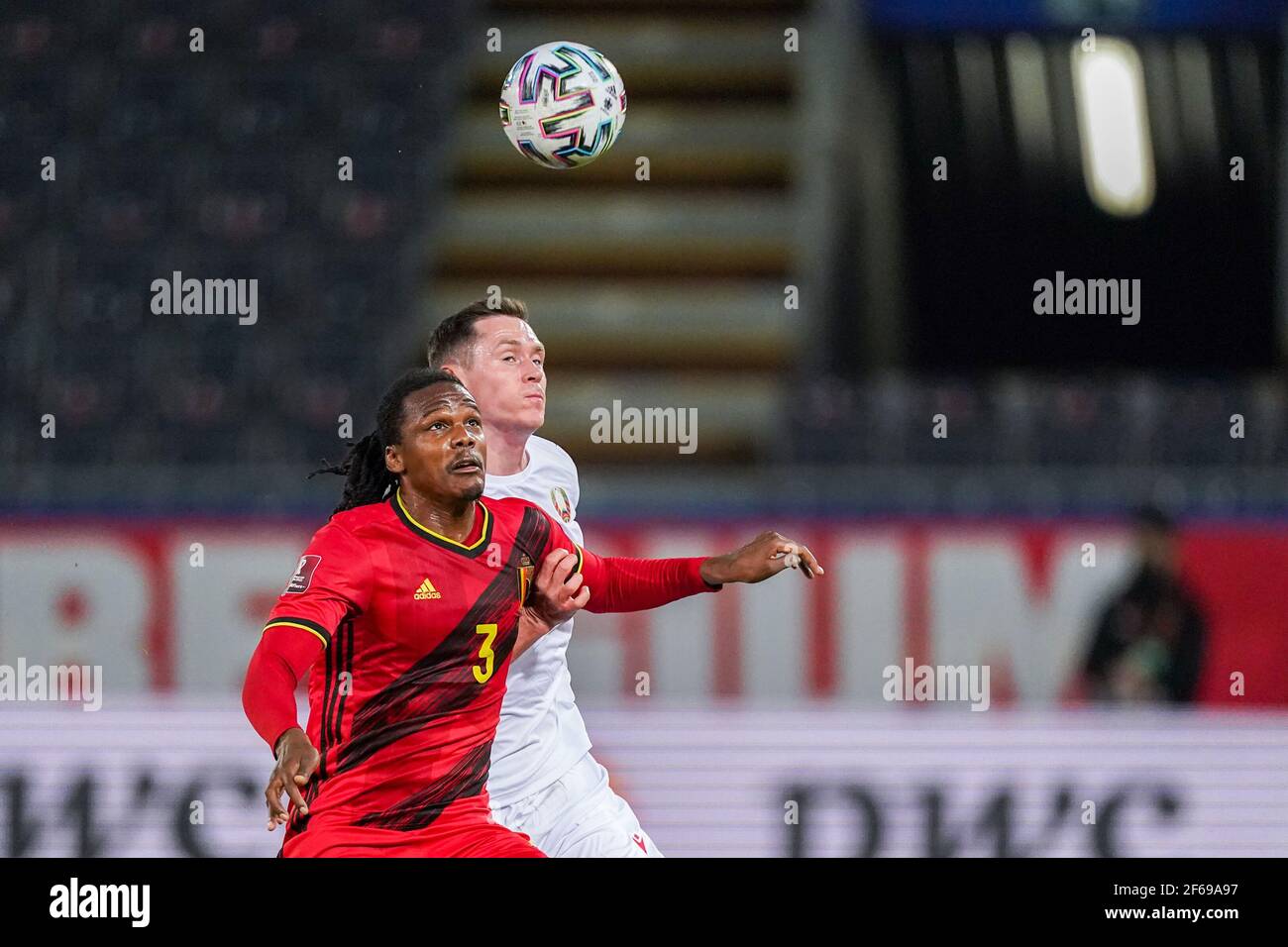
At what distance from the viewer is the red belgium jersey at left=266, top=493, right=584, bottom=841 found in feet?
13.4

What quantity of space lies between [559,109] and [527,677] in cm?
179

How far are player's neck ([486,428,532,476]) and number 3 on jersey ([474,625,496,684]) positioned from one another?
0.85 m

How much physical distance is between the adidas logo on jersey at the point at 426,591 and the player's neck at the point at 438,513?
5.6 inches

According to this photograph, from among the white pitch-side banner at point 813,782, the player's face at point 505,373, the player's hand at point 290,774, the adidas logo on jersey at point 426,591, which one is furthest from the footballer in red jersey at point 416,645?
the white pitch-side banner at point 813,782

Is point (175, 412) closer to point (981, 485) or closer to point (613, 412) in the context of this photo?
point (613, 412)

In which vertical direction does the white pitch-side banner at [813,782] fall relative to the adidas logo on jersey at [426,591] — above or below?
below

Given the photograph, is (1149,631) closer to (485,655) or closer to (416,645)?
(485,655)

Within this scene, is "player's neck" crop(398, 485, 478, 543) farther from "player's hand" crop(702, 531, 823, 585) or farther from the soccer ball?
the soccer ball

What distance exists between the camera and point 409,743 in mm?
4156

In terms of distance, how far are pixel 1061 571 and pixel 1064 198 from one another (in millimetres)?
6397

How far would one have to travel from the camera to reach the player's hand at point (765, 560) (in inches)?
169

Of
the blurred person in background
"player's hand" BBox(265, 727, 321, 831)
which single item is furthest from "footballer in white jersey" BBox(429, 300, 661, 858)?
the blurred person in background

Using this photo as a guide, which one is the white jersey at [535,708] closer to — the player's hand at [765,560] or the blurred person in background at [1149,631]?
the player's hand at [765,560]
